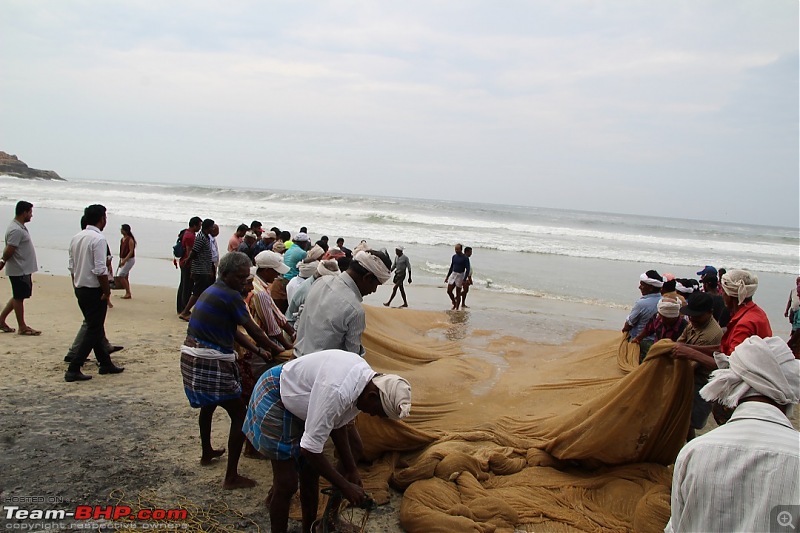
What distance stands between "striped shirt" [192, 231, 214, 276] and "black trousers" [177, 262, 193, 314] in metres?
0.44

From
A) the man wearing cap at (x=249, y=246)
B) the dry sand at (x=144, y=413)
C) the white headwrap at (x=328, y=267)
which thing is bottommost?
the dry sand at (x=144, y=413)

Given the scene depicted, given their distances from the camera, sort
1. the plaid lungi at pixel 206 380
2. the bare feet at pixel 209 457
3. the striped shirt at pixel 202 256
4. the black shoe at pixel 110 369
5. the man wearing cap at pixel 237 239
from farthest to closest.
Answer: the man wearing cap at pixel 237 239 < the striped shirt at pixel 202 256 < the black shoe at pixel 110 369 < the bare feet at pixel 209 457 < the plaid lungi at pixel 206 380

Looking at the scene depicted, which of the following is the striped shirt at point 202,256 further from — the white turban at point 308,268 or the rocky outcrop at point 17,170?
the rocky outcrop at point 17,170

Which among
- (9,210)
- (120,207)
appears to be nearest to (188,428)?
(9,210)

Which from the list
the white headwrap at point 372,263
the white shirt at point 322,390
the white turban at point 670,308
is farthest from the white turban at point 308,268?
the white turban at point 670,308

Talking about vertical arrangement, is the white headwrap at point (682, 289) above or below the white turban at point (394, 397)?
above

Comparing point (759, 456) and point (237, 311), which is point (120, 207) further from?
point (759, 456)

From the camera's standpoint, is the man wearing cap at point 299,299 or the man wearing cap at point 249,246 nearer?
the man wearing cap at point 299,299

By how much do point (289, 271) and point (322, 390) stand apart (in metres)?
4.45

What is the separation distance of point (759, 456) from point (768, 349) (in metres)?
0.40

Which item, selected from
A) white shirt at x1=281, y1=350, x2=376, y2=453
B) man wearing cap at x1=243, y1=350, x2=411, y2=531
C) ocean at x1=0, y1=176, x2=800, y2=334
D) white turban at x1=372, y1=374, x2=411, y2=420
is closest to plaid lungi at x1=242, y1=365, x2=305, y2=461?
man wearing cap at x1=243, y1=350, x2=411, y2=531

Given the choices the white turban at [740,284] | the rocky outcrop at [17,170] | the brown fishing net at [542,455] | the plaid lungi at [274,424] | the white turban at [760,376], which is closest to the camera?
the white turban at [760,376]

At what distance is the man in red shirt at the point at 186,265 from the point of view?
912 centimetres

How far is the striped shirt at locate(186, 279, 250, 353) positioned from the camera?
12.3 ft
